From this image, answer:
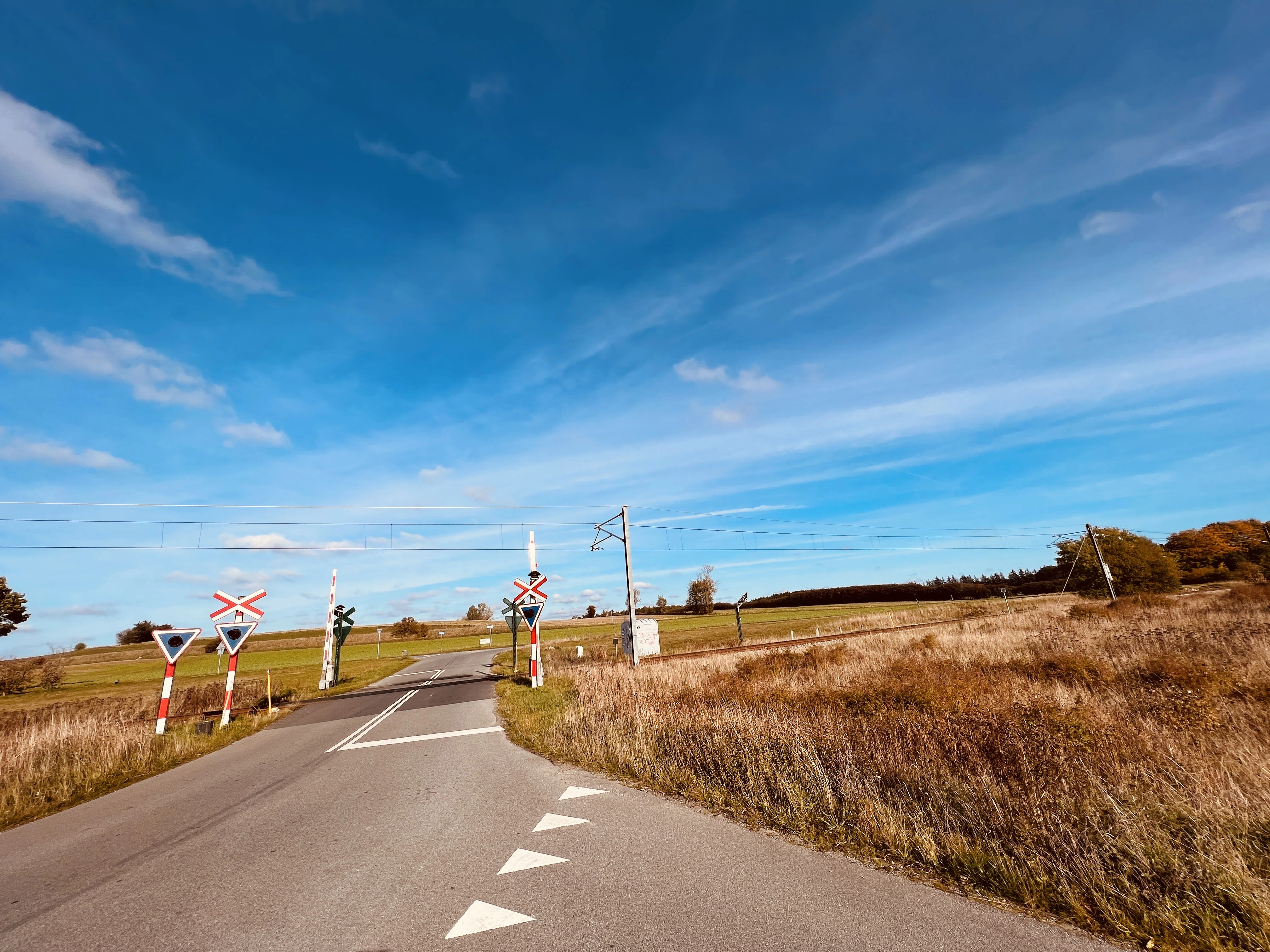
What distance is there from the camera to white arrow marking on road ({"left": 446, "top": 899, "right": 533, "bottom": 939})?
381 centimetres

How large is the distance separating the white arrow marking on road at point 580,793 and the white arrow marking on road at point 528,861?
1911 mm

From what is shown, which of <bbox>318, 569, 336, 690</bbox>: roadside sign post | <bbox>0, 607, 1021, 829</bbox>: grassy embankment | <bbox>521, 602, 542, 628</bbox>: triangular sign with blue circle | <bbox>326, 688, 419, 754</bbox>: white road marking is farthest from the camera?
<bbox>318, 569, 336, 690</bbox>: roadside sign post

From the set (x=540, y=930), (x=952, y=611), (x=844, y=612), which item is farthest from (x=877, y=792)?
(x=844, y=612)

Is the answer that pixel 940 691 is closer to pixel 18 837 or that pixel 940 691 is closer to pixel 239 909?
pixel 239 909

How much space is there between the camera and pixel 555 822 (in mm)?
6062

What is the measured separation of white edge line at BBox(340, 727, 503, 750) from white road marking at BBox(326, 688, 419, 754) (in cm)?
38

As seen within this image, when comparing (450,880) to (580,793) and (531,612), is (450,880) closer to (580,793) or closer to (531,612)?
(580,793)

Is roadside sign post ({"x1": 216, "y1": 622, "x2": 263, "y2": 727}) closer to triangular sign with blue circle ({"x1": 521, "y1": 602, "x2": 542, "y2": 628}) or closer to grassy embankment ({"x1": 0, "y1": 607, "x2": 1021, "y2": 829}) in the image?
grassy embankment ({"x1": 0, "y1": 607, "x2": 1021, "y2": 829})

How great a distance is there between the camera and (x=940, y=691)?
1073 cm

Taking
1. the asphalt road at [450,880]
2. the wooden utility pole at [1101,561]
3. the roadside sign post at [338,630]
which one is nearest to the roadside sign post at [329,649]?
the roadside sign post at [338,630]

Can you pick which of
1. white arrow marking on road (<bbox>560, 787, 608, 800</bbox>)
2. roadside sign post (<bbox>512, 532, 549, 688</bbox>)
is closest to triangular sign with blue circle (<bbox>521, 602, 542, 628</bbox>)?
roadside sign post (<bbox>512, 532, 549, 688</bbox>)

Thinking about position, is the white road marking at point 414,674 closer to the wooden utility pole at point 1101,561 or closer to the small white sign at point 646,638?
the small white sign at point 646,638

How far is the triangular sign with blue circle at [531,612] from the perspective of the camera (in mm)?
19391

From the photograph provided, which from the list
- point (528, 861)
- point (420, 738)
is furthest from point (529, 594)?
point (528, 861)
